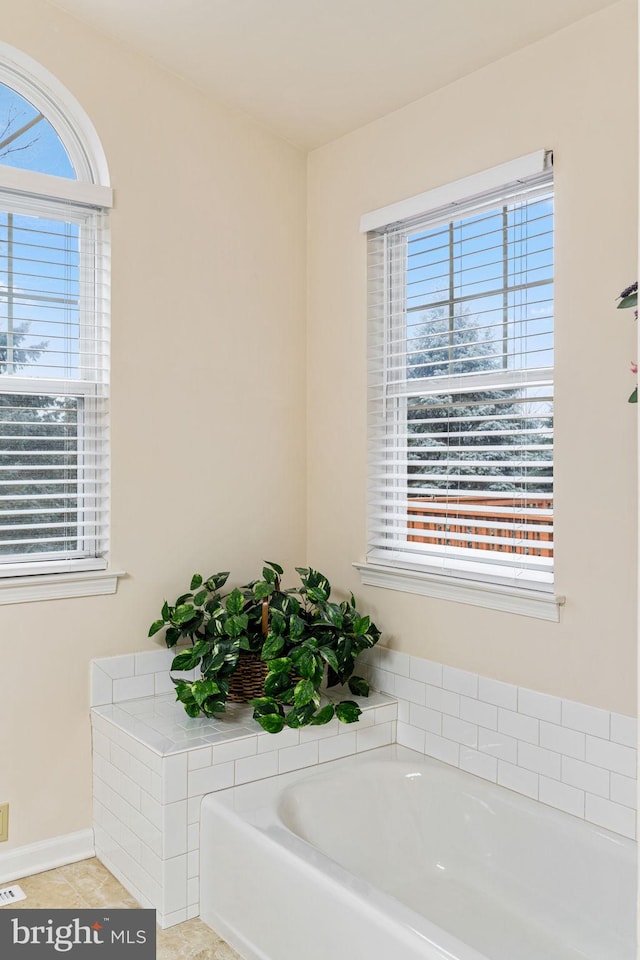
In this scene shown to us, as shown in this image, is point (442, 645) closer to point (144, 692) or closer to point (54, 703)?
point (144, 692)

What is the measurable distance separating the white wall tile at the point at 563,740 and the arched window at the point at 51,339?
1.46 m

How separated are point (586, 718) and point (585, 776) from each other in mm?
157

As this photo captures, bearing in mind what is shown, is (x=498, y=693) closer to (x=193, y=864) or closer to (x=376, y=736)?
(x=376, y=736)

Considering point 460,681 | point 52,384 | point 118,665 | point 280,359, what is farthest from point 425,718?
point 52,384

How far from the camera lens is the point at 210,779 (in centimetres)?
237

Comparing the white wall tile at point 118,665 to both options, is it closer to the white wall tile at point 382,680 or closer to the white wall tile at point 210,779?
the white wall tile at point 210,779

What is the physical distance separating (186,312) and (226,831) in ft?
5.62

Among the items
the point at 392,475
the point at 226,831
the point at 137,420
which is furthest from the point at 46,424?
the point at 226,831

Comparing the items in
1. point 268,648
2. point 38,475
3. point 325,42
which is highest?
point 325,42

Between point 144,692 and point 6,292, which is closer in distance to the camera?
point 6,292

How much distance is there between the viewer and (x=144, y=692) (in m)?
2.81

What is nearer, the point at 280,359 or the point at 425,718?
the point at 425,718

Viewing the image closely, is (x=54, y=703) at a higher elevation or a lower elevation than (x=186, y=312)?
lower

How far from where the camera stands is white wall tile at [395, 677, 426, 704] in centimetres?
275
